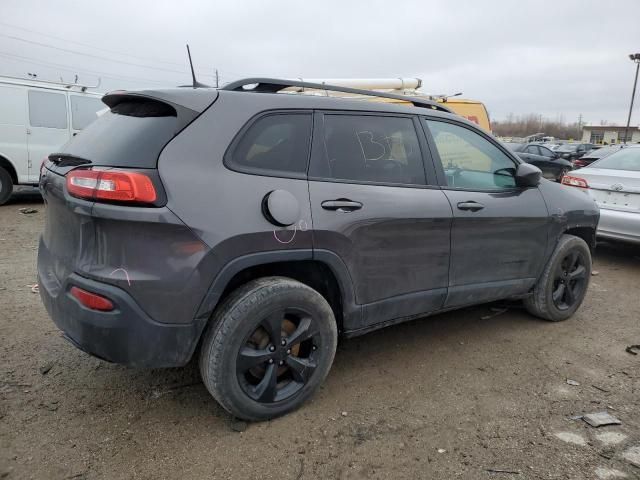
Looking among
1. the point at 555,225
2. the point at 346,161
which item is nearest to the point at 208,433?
the point at 346,161

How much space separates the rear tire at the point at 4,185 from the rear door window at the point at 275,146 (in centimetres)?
785

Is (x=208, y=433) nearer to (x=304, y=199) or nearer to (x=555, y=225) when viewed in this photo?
(x=304, y=199)

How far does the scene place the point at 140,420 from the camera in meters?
2.57

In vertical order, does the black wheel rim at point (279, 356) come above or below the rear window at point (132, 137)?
below

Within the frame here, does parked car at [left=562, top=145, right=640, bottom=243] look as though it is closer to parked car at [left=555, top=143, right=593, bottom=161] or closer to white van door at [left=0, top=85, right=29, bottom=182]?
white van door at [left=0, top=85, right=29, bottom=182]

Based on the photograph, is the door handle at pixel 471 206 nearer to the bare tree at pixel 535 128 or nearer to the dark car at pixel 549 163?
the dark car at pixel 549 163

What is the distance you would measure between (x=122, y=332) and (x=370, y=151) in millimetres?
1716

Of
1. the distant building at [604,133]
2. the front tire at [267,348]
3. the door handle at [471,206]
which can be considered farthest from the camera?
the distant building at [604,133]

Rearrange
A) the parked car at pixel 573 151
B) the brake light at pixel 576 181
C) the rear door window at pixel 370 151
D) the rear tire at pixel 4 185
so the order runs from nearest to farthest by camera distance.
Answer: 1. the rear door window at pixel 370 151
2. the brake light at pixel 576 181
3. the rear tire at pixel 4 185
4. the parked car at pixel 573 151

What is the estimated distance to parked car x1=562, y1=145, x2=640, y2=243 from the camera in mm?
5602

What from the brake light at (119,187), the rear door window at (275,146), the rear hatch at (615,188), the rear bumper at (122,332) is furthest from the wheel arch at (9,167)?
the rear hatch at (615,188)

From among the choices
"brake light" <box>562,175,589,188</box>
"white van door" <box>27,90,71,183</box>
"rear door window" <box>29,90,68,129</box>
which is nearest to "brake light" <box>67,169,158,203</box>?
"brake light" <box>562,175,589,188</box>

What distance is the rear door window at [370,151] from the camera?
2747 mm

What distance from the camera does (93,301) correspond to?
2.18 meters
